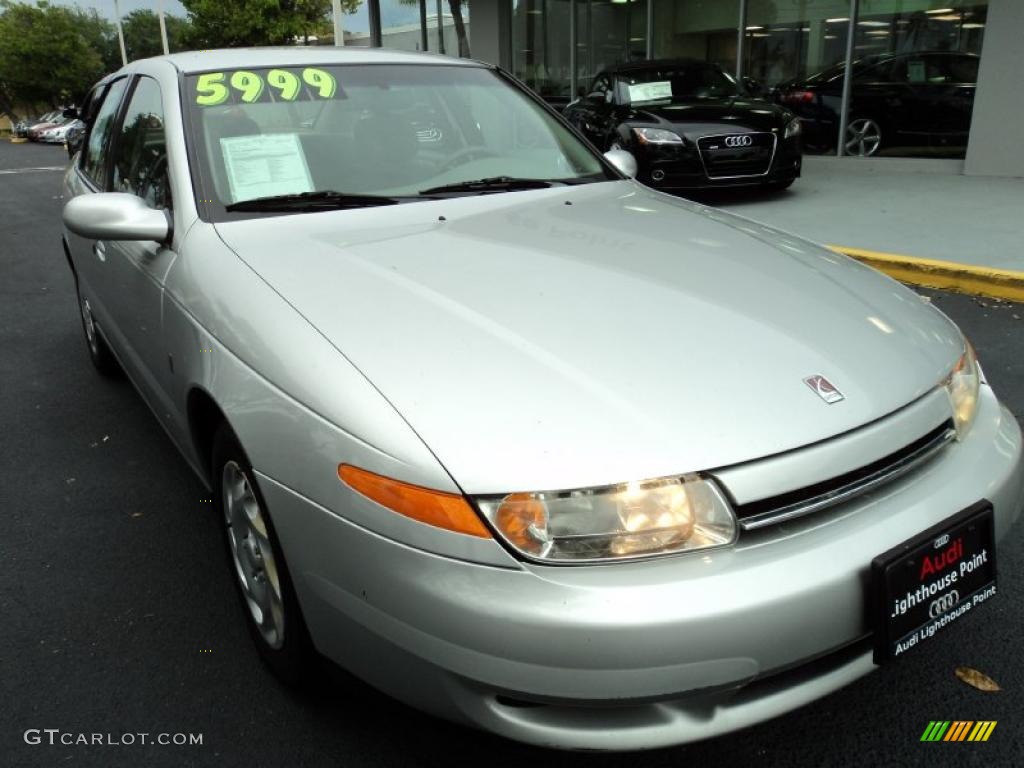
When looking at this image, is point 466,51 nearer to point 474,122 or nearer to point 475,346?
point 474,122

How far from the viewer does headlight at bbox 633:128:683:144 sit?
805 cm

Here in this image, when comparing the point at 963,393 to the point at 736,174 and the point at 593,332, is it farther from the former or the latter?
the point at 736,174

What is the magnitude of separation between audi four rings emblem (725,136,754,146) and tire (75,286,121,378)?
588 cm

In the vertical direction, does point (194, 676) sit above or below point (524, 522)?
below

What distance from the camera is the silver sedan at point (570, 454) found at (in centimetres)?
148

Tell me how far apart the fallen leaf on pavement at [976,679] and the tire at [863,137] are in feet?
33.0

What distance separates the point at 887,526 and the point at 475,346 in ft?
2.87

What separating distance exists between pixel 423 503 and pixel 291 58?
2.20 meters

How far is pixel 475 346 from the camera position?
179cm

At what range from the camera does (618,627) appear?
142cm

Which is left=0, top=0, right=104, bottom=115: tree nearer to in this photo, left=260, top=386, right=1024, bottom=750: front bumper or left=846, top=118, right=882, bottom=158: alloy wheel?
left=846, top=118, right=882, bottom=158: alloy wheel

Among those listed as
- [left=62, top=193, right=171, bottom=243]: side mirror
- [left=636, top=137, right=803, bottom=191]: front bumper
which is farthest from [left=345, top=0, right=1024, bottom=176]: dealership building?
[left=62, top=193, right=171, bottom=243]: side mirror

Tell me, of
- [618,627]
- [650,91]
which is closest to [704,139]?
[650,91]

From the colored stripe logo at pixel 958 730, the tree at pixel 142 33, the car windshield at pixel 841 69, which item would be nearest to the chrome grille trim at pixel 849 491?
the colored stripe logo at pixel 958 730
